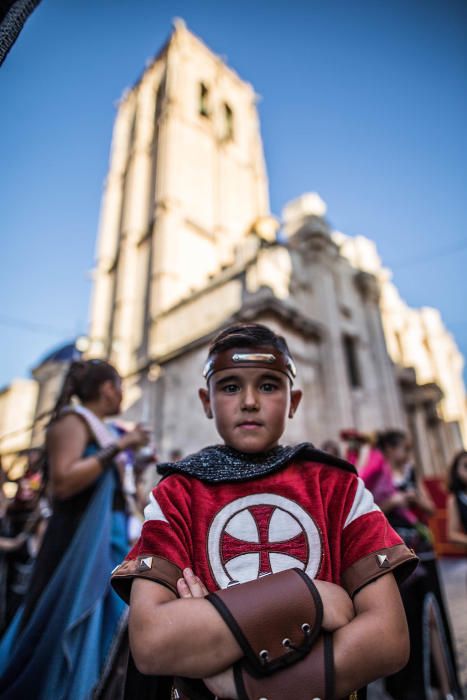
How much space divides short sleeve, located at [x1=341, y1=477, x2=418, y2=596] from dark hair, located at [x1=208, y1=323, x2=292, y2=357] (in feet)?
1.70

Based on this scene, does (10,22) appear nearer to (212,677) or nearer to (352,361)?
(212,677)

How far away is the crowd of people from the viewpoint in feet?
3.29

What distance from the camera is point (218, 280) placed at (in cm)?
1388

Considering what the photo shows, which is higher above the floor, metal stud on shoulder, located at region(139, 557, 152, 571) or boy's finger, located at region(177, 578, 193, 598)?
metal stud on shoulder, located at region(139, 557, 152, 571)

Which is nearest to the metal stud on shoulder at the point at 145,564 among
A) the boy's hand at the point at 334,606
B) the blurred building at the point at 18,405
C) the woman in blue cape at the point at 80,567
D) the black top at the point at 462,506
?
the boy's hand at the point at 334,606

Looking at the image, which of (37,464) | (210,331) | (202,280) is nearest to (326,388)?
(210,331)

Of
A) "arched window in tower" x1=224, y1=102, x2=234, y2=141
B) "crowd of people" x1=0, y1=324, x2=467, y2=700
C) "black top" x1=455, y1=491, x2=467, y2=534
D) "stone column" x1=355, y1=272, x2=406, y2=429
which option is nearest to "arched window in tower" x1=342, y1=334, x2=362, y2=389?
"stone column" x1=355, y1=272, x2=406, y2=429

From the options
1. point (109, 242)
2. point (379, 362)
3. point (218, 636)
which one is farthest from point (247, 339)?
point (109, 242)

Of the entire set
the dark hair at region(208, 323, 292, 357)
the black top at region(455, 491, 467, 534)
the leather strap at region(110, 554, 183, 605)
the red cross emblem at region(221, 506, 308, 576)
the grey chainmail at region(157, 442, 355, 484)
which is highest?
the dark hair at region(208, 323, 292, 357)

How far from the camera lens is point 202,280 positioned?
58.5ft

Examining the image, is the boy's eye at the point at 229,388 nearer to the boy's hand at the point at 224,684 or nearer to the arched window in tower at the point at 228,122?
the boy's hand at the point at 224,684

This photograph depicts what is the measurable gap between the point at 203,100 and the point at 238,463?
89.8 feet

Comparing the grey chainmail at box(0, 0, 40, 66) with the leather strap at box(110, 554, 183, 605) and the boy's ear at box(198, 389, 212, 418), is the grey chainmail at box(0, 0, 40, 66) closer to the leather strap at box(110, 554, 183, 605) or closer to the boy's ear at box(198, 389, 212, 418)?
the boy's ear at box(198, 389, 212, 418)

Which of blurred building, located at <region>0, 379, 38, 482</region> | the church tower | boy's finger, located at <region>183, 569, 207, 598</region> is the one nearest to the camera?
boy's finger, located at <region>183, 569, 207, 598</region>
